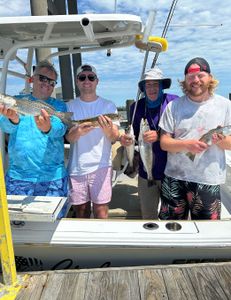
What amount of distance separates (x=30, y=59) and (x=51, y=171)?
7.06 feet

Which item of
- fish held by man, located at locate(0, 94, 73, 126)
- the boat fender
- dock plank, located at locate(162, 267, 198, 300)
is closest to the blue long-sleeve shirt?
fish held by man, located at locate(0, 94, 73, 126)

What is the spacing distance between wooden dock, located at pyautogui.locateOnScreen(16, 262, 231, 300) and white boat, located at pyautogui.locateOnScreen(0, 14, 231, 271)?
11 centimetres

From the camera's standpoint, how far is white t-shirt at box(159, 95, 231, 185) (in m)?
2.81

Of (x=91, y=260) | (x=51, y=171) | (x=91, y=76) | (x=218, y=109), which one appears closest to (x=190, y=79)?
(x=218, y=109)

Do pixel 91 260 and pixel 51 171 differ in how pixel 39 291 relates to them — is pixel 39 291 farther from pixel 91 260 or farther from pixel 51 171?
pixel 51 171

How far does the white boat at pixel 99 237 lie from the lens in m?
2.75

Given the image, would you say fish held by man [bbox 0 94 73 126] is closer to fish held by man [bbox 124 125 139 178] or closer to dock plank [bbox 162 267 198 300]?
fish held by man [bbox 124 125 139 178]

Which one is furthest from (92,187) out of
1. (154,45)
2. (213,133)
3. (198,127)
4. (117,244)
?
(154,45)

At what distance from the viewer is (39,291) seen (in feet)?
8.82

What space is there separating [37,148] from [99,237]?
909 mm

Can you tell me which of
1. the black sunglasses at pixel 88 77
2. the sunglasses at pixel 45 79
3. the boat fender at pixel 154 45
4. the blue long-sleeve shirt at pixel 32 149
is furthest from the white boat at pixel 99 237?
the boat fender at pixel 154 45

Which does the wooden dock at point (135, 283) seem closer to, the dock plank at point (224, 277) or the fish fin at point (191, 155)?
the dock plank at point (224, 277)

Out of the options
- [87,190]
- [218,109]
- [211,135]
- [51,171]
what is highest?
[218,109]

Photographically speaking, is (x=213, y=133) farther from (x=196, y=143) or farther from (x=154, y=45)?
(x=154, y=45)
